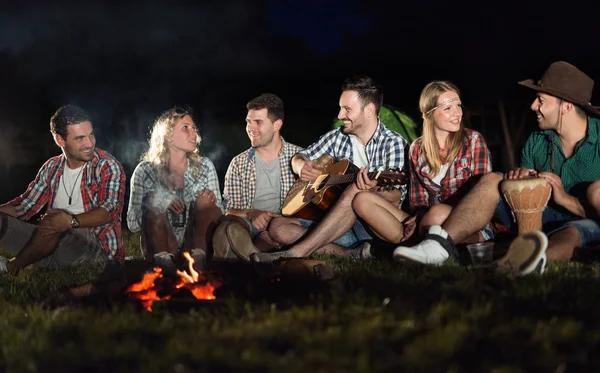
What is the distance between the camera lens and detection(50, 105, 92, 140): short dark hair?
6.96m

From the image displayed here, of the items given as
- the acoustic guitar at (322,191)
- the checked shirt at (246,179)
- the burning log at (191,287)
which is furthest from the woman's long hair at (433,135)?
the burning log at (191,287)

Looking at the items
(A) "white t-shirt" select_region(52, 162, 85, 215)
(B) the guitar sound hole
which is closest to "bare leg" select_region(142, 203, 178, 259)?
(A) "white t-shirt" select_region(52, 162, 85, 215)

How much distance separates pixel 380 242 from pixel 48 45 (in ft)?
20.6

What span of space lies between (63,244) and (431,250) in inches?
134

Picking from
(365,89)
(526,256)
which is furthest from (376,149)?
(526,256)

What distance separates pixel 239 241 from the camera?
252 inches

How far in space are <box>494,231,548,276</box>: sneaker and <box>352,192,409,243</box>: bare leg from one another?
1.34m

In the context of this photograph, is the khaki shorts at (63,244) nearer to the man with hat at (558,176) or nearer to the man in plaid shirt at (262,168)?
the man in plaid shirt at (262,168)

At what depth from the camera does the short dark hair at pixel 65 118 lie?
22.8 feet

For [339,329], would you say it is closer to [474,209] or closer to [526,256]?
[526,256]

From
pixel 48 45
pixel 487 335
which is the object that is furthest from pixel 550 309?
pixel 48 45

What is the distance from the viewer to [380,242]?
692 centimetres

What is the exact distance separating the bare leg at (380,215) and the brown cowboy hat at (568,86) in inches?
62.2

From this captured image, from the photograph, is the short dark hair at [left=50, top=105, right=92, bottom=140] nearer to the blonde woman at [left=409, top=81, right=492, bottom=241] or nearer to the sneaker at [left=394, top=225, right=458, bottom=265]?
the blonde woman at [left=409, top=81, right=492, bottom=241]
